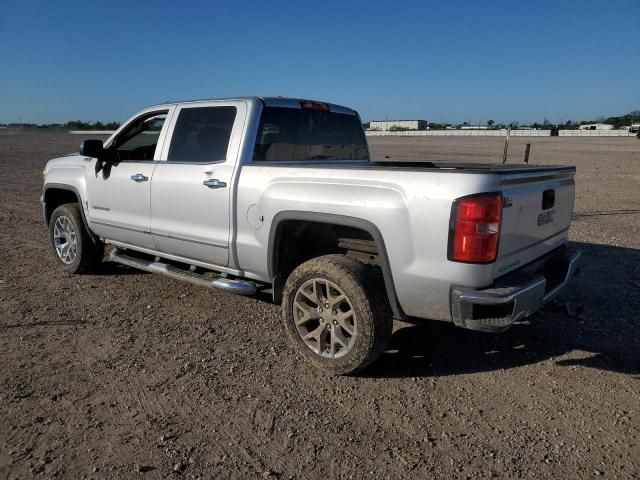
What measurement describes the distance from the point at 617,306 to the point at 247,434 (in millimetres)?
3851

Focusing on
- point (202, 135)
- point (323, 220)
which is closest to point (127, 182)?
point (202, 135)

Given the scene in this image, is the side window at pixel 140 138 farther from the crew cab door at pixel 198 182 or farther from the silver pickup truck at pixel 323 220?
the crew cab door at pixel 198 182

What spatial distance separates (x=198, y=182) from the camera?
4383mm

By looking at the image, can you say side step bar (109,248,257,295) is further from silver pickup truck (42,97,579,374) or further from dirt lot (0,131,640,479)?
dirt lot (0,131,640,479)

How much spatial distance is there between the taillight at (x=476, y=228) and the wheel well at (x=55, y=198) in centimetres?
476

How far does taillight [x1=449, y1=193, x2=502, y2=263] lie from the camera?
298 cm

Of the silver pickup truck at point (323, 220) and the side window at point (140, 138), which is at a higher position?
the side window at point (140, 138)

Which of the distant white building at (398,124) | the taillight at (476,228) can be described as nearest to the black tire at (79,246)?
the taillight at (476,228)

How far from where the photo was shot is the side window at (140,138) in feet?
17.1

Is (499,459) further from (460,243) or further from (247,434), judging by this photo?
(247,434)

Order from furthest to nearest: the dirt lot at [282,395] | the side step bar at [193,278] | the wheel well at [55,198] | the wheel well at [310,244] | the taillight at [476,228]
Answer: the wheel well at [55,198], the side step bar at [193,278], the wheel well at [310,244], the taillight at [476,228], the dirt lot at [282,395]

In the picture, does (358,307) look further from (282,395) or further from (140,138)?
(140,138)

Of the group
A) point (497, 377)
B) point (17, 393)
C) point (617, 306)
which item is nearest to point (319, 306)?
point (497, 377)

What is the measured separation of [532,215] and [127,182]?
12.0 ft
